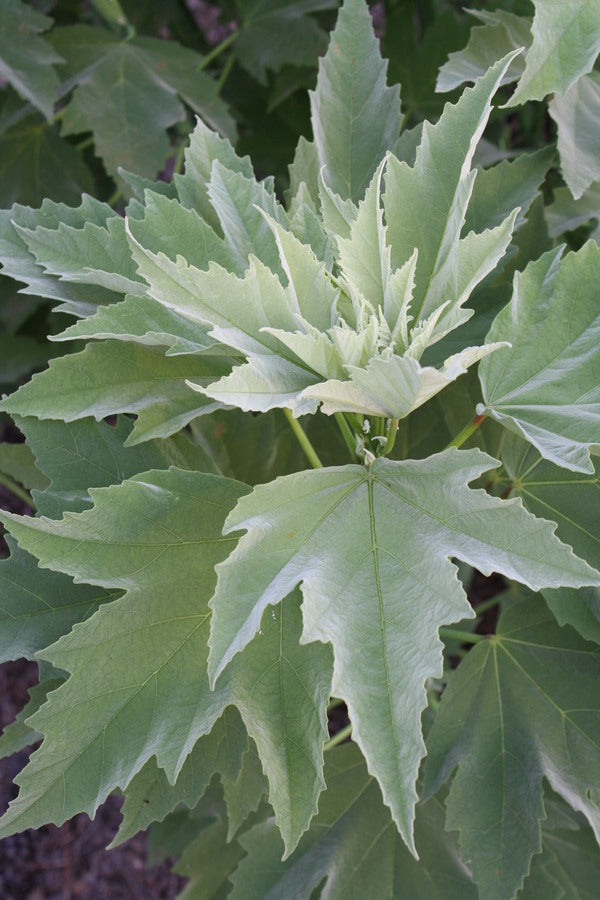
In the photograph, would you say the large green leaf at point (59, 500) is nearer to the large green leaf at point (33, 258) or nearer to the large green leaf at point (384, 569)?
the large green leaf at point (33, 258)

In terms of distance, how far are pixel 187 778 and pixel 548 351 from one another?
1.96 ft

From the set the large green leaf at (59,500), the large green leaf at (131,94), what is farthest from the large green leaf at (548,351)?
the large green leaf at (131,94)

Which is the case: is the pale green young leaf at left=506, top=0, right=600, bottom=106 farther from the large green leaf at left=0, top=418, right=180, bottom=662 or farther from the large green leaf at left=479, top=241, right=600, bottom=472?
the large green leaf at left=0, top=418, right=180, bottom=662

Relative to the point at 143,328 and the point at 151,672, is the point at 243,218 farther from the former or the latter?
the point at 151,672

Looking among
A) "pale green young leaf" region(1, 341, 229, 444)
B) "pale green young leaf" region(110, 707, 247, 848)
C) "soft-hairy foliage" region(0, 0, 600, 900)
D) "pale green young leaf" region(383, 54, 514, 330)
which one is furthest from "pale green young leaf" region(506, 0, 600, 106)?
"pale green young leaf" region(110, 707, 247, 848)

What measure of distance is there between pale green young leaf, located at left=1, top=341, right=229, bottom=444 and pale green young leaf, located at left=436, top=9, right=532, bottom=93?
1.50 ft

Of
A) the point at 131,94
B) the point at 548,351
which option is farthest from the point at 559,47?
the point at 131,94

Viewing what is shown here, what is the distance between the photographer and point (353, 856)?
1147mm

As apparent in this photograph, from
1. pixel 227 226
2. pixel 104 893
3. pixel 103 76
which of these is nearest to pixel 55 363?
pixel 227 226

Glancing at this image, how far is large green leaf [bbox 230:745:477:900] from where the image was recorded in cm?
113

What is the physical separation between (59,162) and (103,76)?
29 centimetres

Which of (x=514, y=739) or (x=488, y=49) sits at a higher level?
(x=488, y=49)

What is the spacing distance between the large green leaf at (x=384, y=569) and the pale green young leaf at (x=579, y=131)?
45 cm

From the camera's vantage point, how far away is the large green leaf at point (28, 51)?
1487mm
